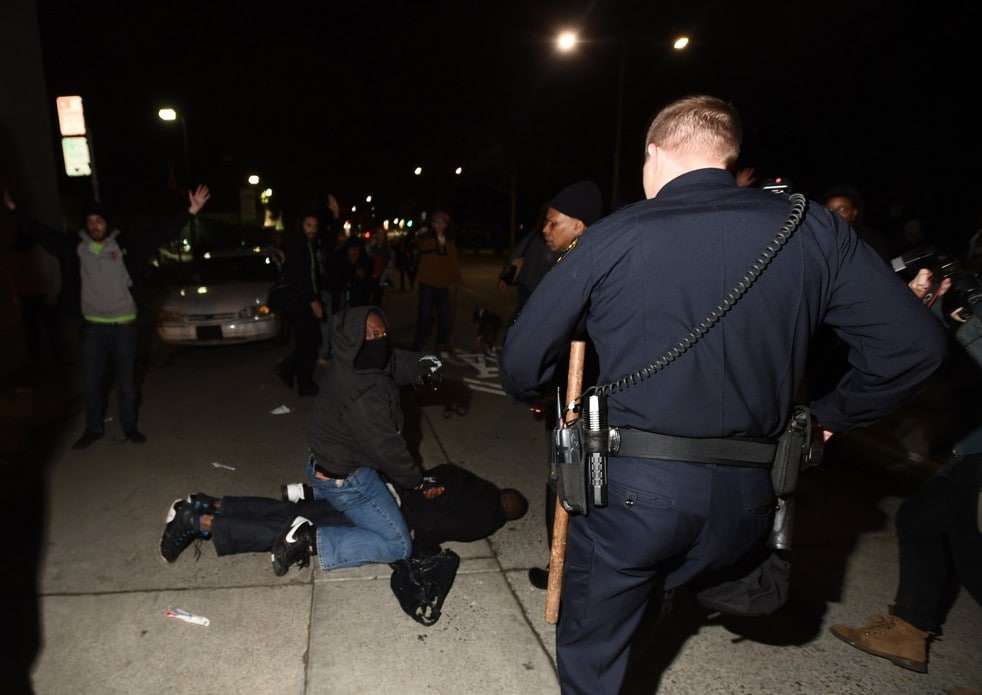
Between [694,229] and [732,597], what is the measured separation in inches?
43.9

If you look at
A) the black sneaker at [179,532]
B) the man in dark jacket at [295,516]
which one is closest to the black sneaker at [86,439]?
the man in dark jacket at [295,516]

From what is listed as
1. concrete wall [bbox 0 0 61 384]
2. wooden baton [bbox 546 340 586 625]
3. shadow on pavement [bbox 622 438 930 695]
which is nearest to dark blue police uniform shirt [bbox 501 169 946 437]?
wooden baton [bbox 546 340 586 625]

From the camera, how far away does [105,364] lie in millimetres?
5031

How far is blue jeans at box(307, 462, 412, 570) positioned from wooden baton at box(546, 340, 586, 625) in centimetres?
129

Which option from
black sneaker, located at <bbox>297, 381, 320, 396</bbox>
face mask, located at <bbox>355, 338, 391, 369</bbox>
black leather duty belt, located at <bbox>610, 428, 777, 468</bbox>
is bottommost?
black sneaker, located at <bbox>297, 381, 320, 396</bbox>

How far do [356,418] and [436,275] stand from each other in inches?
216

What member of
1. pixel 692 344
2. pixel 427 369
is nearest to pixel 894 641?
pixel 692 344

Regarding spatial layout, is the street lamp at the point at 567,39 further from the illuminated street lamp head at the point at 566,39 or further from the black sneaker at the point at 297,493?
the black sneaker at the point at 297,493

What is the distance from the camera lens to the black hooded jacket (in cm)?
311

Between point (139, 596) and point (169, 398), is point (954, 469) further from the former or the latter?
point (169, 398)

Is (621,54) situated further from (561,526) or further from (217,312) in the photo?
(561,526)

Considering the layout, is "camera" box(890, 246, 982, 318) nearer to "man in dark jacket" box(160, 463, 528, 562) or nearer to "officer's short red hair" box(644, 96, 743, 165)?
"officer's short red hair" box(644, 96, 743, 165)

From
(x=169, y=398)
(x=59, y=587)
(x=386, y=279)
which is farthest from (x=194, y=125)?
(x=59, y=587)

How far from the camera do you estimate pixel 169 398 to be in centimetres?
654
